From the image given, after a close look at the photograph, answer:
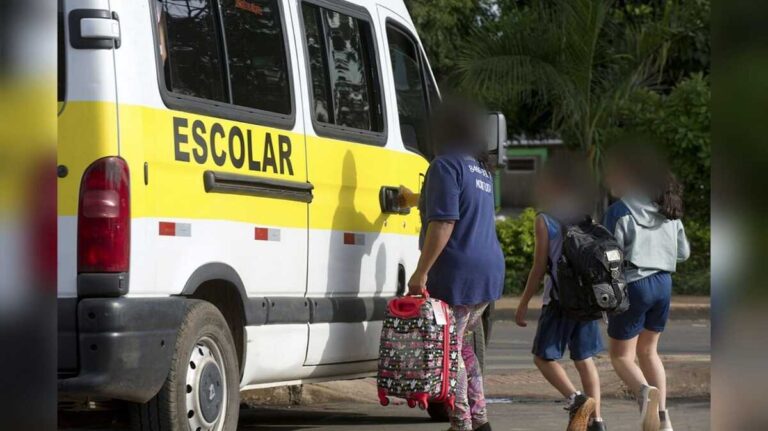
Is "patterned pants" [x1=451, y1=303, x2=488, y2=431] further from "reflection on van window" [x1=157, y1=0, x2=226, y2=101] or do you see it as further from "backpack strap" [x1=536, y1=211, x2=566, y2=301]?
"reflection on van window" [x1=157, y1=0, x2=226, y2=101]

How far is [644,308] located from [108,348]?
3045mm

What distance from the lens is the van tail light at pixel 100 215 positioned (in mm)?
5066

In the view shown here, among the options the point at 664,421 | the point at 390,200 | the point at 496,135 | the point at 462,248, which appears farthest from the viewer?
the point at 390,200

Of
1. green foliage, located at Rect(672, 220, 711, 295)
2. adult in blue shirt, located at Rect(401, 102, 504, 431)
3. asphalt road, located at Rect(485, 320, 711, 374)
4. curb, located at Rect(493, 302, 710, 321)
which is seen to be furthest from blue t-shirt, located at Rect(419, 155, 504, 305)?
green foliage, located at Rect(672, 220, 711, 295)

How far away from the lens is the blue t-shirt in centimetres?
669

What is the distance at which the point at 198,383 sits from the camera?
18.3ft

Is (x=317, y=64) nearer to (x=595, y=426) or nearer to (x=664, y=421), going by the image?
(x=595, y=426)

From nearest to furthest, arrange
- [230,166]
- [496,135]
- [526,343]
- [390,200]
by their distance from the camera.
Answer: [230,166]
[496,135]
[390,200]
[526,343]

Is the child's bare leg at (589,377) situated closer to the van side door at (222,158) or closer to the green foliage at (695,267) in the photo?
the van side door at (222,158)

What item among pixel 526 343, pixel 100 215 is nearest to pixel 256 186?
pixel 100 215

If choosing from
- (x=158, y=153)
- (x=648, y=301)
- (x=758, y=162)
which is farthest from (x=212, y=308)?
(x=758, y=162)

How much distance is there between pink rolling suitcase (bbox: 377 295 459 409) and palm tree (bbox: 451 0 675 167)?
13661mm

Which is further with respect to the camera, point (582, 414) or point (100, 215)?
point (582, 414)

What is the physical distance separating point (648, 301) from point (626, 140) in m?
0.96
